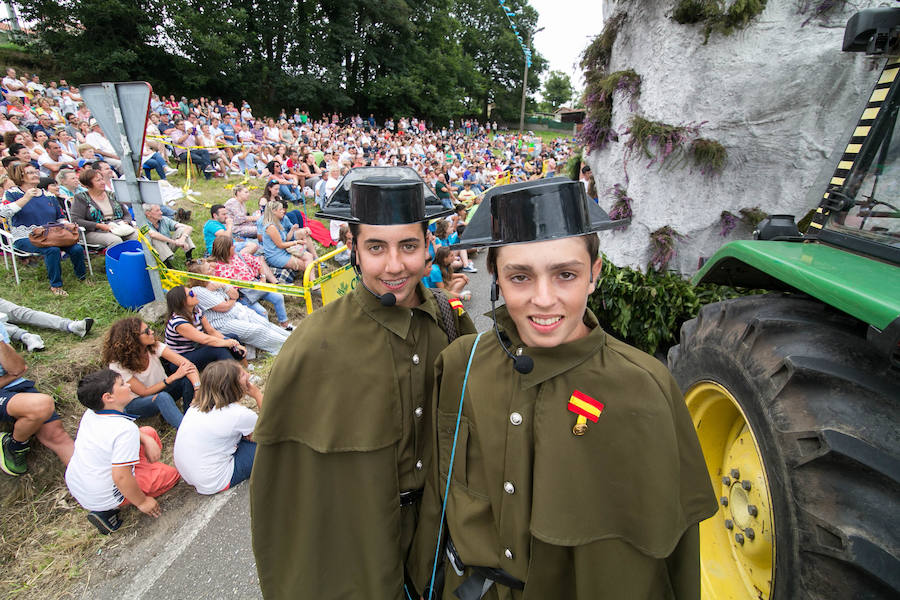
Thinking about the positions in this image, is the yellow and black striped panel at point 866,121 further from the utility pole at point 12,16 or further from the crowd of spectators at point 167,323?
the utility pole at point 12,16

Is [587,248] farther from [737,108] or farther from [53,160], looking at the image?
[53,160]

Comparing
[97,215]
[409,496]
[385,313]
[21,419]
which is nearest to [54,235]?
[97,215]

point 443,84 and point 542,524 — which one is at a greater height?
point 443,84

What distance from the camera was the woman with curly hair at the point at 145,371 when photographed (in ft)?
13.7

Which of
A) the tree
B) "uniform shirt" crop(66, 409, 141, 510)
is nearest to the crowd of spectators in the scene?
"uniform shirt" crop(66, 409, 141, 510)

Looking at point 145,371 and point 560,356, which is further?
point 145,371

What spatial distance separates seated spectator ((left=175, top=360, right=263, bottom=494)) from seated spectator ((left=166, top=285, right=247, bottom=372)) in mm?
1477

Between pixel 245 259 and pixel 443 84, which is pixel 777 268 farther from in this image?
pixel 443 84

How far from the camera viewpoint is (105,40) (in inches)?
1044

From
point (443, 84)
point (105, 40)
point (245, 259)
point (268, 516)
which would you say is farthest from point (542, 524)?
point (443, 84)

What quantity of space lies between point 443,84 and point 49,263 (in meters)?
43.8

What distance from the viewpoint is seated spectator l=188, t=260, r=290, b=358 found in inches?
216

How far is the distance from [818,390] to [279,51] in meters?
40.2

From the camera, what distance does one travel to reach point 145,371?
172 inches
